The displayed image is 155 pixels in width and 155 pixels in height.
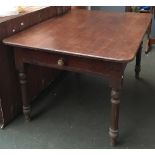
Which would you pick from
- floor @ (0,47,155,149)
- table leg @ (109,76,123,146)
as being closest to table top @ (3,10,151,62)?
table leg @ (109,76,123,146)

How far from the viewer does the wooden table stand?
1.32 metres

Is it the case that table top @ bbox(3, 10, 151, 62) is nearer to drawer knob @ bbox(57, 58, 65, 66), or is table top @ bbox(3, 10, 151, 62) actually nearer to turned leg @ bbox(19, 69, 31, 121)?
drawer knob @ bbox(57, 58, 65, 66)

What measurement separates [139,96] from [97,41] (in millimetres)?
852

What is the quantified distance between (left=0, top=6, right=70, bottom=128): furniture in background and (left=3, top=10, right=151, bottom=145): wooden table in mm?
57

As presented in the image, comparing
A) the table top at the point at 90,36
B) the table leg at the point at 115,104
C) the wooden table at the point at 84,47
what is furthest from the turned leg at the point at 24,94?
the table leg at the point at 115,104

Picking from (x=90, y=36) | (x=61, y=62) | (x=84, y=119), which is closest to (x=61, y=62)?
(x=61, y=62)

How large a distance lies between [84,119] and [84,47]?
0.66 m

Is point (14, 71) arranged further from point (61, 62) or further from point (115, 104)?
point (115, 104)

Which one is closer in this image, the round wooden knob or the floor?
the round wooden knob

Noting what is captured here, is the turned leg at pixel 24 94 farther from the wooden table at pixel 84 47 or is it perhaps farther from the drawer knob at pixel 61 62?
the drawer knob at pixel 61 62

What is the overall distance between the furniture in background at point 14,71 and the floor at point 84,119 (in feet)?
0.38

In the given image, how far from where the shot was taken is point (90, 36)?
1566 millimetres

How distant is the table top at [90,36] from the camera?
1336mm
